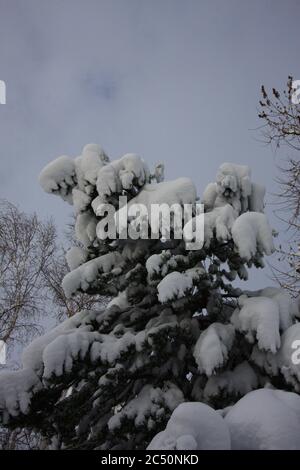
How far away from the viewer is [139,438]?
4.99 meters

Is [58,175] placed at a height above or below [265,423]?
above

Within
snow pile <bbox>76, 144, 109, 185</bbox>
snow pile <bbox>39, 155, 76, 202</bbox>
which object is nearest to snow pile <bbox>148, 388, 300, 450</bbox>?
snow pile <bbox>76, 144, 109, 185</bbox>

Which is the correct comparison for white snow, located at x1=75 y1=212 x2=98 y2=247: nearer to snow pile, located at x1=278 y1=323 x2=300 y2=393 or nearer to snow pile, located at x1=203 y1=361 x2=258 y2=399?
snow pile, located at x1=203 y1=361 x2=258 y2=399

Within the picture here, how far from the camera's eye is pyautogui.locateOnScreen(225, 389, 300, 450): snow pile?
277 cm

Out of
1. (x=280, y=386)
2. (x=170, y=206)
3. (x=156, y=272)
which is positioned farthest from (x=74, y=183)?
(x=280, y=386)

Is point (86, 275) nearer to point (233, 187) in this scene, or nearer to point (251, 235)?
point (251, 235)

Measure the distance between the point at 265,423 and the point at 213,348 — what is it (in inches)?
67.1

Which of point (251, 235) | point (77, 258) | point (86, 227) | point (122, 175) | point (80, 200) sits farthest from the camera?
point (77, 258)

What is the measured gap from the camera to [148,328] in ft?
18.0

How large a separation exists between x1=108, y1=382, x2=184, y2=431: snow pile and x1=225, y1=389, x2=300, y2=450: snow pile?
192 centimetres

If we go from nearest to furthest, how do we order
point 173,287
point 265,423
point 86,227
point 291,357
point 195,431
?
point 195,431 → point 265,423 → point 291,357 → point 173,287 → point 86,227

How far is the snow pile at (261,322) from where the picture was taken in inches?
173

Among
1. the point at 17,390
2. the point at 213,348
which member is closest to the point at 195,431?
the point at 213,348

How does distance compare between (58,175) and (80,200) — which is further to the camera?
(58,175)
